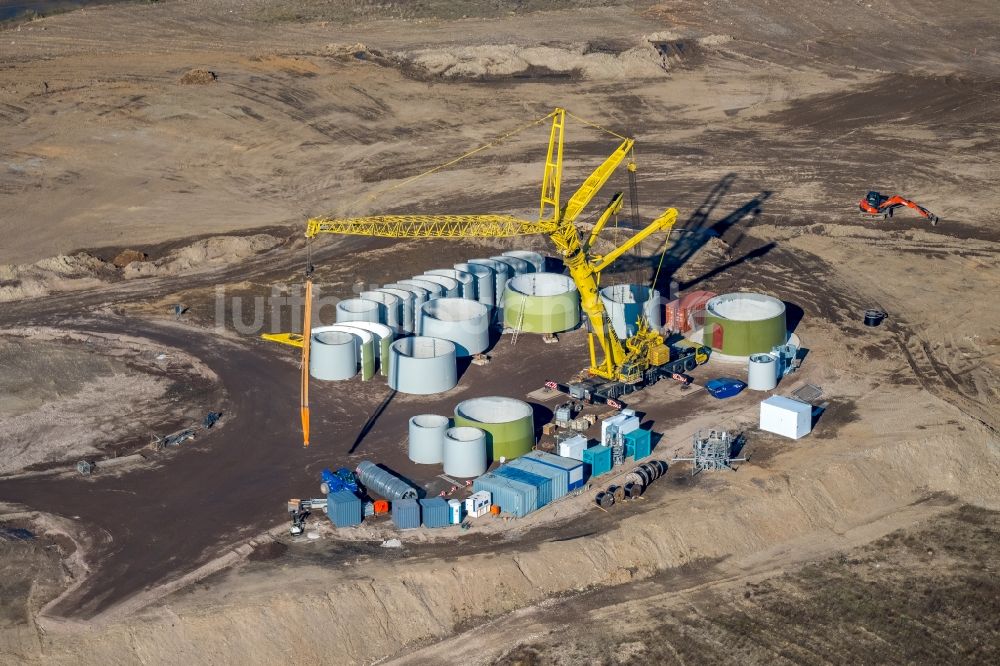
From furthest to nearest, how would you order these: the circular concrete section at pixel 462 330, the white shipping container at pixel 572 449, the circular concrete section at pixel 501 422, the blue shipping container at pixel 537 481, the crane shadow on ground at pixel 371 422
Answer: the circular concrete section at pixel 462 330 → the crane shadow on ground at pixel 371 422 → the circular concrete section at pixel 501 422 → the white shipping container at pixel 572 449 → the blue shipping container at pixel 537 481

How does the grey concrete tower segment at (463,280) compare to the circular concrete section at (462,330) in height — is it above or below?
above

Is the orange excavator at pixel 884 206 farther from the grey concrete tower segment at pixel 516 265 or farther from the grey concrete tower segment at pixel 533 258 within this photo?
the grey concrete tower segment at pixel 516 265

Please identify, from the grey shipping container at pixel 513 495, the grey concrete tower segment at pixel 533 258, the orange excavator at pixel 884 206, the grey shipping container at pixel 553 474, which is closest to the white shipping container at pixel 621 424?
the grey shipping container at pixel 553 474

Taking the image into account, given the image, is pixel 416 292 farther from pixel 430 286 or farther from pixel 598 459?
pixel 598 459

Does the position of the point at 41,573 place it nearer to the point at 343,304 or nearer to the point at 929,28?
the point at 343,304

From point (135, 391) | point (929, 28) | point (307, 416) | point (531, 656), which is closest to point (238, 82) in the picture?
point (135, 391)

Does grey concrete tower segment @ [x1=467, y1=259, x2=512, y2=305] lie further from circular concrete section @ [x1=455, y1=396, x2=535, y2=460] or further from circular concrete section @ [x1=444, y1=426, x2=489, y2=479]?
circular concrete section @ [x1=444, y1=426, x2=489, y2=479]
